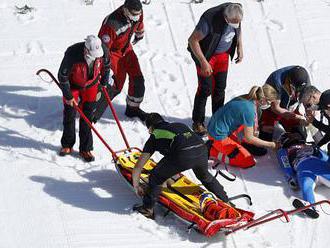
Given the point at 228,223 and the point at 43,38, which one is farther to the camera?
the point at 43,38

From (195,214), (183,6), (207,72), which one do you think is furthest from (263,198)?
(183,6)

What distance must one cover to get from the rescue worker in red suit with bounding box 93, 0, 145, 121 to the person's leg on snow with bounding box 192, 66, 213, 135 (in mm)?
780

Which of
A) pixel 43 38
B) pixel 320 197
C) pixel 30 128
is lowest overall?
pixel 320 197

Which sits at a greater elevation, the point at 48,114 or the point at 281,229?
the point at 48,114

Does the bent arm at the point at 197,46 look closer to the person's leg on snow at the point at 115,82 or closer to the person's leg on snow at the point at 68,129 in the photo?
the person's leg on snow at the point at 115,82

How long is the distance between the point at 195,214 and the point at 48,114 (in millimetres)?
3153

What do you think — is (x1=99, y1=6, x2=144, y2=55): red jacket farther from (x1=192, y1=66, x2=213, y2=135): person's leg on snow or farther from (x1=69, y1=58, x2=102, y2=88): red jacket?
(x1=192, y1=66, x2=213, y2=135): person's leg on snow

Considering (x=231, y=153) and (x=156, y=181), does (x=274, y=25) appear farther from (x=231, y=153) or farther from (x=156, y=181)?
(x=156, y=181)

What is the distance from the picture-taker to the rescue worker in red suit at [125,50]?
31.3ft

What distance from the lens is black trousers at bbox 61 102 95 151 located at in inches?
368

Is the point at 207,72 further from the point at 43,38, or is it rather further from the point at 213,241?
the point at 43,38

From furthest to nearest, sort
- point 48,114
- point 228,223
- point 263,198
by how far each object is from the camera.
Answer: point 48,114, point 263,198, point 228,223

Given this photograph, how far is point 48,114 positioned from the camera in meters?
10.5

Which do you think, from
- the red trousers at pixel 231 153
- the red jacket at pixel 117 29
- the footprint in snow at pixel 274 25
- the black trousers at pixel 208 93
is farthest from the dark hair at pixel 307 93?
the footprint in snow at pixel 274 25
